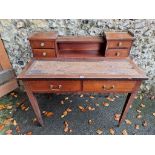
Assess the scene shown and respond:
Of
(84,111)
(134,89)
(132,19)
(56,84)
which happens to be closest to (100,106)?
(84,111)

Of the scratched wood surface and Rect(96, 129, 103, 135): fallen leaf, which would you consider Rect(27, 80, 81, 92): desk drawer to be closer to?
the scratched wood surface

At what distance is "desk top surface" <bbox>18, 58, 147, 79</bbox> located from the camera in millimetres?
1654

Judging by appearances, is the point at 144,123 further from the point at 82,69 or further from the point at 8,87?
the point at 8,87

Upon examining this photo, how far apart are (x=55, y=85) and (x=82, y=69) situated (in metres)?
0.39

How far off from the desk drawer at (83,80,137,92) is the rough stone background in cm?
98

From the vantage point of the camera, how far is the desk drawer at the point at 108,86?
1.68m

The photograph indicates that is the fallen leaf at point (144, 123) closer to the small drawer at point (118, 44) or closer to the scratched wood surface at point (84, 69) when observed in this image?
the scratched wood surface at point (84, 69)

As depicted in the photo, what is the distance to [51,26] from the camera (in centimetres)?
223

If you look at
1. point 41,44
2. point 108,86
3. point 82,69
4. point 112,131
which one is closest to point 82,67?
point 82,69

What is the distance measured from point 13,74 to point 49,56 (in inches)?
46.1

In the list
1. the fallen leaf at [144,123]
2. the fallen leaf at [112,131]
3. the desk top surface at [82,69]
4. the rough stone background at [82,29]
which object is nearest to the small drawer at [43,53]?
the desk top surface at [82,69]

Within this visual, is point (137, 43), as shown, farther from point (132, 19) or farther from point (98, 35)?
point (98, 35)

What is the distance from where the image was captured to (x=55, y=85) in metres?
1.73

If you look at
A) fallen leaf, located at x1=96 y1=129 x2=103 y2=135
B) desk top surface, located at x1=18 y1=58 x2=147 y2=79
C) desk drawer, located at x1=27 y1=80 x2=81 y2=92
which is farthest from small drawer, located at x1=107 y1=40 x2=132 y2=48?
fallen leaf, located at x1=96 y1=129 x2=103 y2=135
